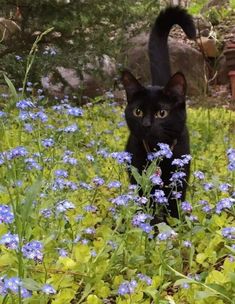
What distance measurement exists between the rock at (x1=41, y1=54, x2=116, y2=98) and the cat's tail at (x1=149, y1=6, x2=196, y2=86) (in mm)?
1831

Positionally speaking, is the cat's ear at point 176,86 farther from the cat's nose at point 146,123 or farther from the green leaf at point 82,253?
the green leaf at point 82,253

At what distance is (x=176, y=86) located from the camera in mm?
2846

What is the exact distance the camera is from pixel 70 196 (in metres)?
2.53

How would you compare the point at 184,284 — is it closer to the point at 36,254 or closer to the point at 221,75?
the point at 36,254

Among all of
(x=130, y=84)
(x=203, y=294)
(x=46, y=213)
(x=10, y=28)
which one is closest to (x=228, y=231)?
(x=203, y=294)

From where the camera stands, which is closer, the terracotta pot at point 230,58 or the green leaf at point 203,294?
the green leaf at point 203,294

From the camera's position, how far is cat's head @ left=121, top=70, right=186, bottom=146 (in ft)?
9.14

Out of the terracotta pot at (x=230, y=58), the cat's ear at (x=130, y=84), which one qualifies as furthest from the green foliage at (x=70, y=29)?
the terracotta pot at (x=230, y=58)

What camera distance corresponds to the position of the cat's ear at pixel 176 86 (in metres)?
2.83

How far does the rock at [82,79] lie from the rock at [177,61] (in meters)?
0.97

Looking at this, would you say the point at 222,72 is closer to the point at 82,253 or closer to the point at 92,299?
the point at 82,253

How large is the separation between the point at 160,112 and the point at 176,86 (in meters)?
0.15

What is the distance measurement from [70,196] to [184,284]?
1.01 meters

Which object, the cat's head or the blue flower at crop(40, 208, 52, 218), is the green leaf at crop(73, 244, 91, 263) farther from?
the cat's head
